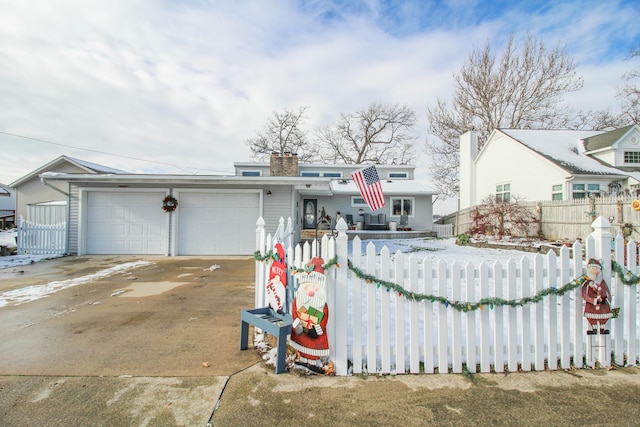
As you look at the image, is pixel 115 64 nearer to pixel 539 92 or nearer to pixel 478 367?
pixel 478 367

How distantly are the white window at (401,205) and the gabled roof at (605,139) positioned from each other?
8475 millimetres

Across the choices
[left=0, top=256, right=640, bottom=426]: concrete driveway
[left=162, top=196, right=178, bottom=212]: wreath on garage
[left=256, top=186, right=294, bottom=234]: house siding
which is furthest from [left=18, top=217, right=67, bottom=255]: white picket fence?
[left=0, top=256, right=640, bottom=426]: concrete driveway

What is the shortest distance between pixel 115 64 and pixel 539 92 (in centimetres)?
2424

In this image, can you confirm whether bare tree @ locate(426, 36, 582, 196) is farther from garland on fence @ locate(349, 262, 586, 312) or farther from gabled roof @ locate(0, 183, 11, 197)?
gabled roof @ locate(0, 183, 11, 197)

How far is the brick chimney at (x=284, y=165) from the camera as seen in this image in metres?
16.5

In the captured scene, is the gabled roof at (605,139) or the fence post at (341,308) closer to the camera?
the fence post at (341,308)

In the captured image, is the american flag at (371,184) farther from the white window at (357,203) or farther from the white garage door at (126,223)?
the white window at (357,203)

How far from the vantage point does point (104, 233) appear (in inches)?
399

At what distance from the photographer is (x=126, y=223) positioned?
1019cm

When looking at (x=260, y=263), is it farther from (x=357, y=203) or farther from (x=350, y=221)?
(x=357, y=203)

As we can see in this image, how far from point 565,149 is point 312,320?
17.9 meters

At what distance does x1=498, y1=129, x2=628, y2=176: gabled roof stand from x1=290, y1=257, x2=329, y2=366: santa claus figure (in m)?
14.3

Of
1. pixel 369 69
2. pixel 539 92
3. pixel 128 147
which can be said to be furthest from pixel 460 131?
pixel 128 147

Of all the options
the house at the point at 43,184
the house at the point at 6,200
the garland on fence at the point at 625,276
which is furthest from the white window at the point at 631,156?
the house at the point at 6,200
